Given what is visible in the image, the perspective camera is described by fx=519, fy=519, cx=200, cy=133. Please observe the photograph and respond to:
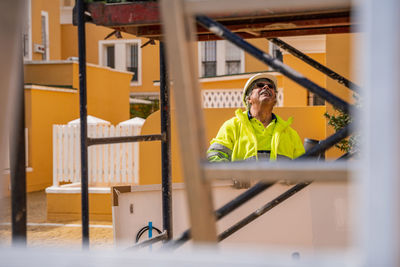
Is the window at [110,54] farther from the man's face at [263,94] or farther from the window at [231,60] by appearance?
the man's face at [263,94]

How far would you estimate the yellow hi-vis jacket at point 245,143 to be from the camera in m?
3.28

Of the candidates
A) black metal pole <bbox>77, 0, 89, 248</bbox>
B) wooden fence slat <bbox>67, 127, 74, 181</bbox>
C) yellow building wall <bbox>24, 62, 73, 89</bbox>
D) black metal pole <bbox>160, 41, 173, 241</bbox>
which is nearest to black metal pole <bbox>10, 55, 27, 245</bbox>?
black metal pole <bbox>77, 0, 89, 248</bbox>

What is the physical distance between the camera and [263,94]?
349 cm

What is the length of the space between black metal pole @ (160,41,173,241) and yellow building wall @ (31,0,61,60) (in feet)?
43.9

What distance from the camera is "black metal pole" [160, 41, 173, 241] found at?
9.85ft

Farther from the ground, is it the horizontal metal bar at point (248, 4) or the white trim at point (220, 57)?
the white trim at point (220, 57)

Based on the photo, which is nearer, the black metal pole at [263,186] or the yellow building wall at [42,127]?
the black metal pole at [263,186]

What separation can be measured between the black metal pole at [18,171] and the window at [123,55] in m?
18.4

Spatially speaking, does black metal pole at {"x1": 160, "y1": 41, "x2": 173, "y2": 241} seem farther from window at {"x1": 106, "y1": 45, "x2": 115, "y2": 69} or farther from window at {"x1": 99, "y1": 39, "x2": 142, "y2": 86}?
window at {"x1": 106, "y1": 45, "x2": 115, "y2": 69}

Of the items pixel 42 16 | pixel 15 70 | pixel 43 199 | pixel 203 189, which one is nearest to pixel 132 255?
pixel 203 189

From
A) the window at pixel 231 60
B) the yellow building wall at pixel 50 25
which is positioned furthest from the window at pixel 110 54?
the window at pixel 231 60

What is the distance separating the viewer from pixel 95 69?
13703mm

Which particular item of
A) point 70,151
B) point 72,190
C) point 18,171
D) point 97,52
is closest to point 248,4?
point 18,171

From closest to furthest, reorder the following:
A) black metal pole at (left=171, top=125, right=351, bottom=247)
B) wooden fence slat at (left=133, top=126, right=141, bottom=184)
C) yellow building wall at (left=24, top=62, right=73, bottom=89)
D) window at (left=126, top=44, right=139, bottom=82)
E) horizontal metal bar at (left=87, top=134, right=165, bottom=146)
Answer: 1. black metal pole at (left=171, top=125, right=351, bottom=247)
2. horizontal metal bar at (left=87, top=134, right=165, bottom=146)
3. wooden fence slat at (left=133, top=126, right=141, bottom=184)
4. yellow building wall at (left=24, top=62, right=73, bottom=89)
5. window at (left=126, top=44, right=139, bottom=82)
